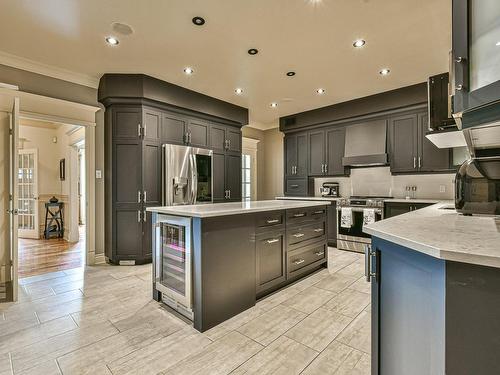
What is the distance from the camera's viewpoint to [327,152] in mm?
5539

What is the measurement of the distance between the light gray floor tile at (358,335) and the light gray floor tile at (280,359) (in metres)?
0.32

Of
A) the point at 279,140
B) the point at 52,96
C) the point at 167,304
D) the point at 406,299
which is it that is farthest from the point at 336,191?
the point at 52,96

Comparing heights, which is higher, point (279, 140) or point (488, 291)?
point (279, 140)

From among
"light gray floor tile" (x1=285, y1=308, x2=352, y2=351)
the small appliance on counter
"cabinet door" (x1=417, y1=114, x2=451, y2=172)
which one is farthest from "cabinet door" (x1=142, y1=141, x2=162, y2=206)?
"cabinet door" (x1=417, y1=114, x2=451, y2=172)

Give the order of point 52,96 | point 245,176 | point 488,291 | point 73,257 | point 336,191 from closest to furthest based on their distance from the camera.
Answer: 1. point 488,291
2. point 52,96
3. point 73,257
4. point 336,191
5. point 245,176

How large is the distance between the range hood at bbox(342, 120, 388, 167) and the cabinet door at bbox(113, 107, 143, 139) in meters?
3.83

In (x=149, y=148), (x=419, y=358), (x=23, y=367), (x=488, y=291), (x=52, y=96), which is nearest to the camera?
(x=488, y=291)

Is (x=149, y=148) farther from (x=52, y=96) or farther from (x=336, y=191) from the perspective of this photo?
(x=336, y=191)

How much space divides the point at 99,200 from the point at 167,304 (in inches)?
92.3

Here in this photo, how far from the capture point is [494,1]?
91 centimetres

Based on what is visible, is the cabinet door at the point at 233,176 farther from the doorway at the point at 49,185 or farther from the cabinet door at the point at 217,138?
the doorway at the point at 49,185

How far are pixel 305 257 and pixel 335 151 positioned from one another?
2.94 metres

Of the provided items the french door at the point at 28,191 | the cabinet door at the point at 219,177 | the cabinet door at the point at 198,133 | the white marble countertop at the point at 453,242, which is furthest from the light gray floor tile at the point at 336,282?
the french door at the point at 28,191

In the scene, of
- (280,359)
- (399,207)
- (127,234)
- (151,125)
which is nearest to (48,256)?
(127,234)
